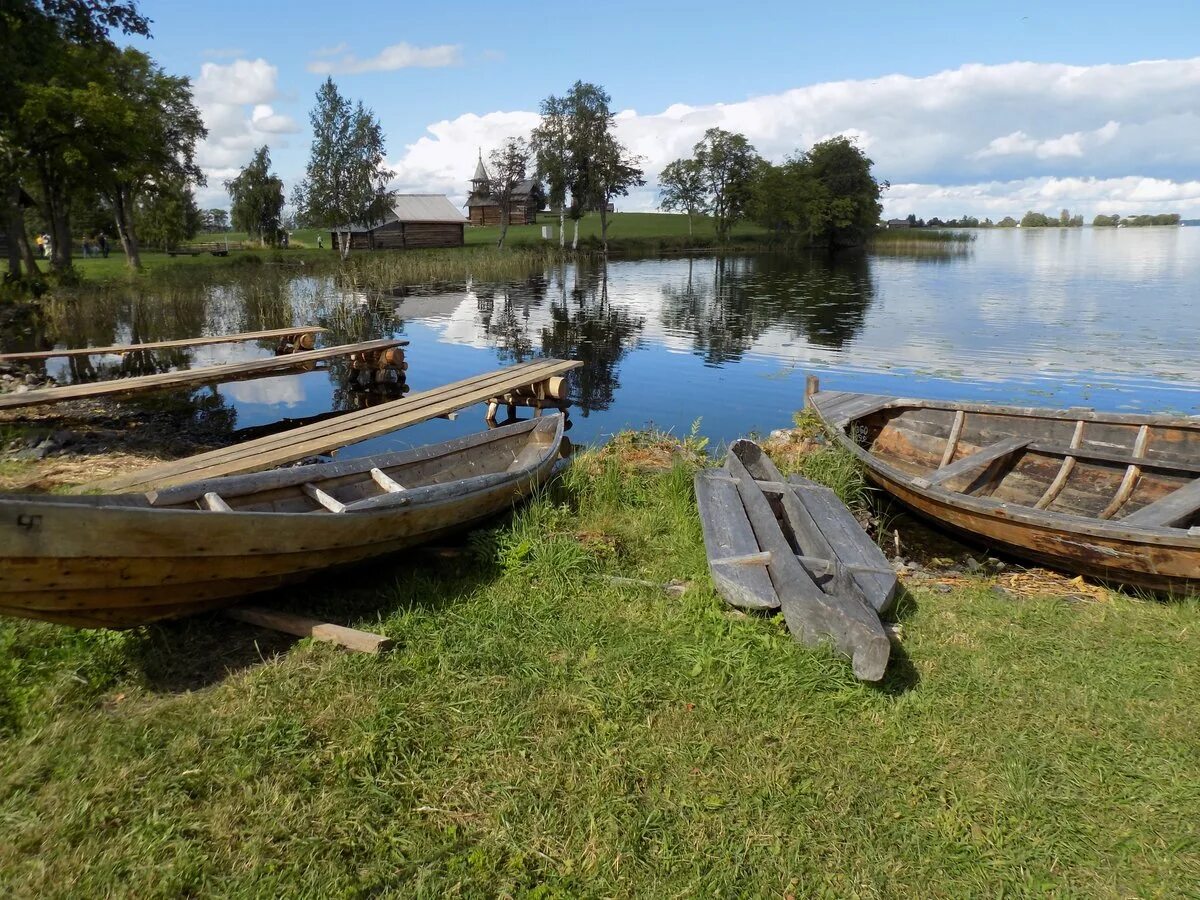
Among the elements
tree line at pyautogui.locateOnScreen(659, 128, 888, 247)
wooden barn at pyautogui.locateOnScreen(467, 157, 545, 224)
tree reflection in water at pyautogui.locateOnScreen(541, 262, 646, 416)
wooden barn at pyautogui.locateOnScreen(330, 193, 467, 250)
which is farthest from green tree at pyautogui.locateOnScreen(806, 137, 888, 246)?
tree reflection in water at pyautogui.locateOnScreen(541, 262, 646, 416)

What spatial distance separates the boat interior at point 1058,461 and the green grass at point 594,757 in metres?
2.24

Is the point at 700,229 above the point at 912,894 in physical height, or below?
above

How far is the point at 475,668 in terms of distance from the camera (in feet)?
14.4

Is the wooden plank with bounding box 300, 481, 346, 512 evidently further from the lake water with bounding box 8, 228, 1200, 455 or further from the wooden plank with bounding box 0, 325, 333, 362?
the wooden plank with bounding box 0, 325, 333, 362

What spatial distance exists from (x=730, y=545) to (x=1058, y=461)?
4.83m

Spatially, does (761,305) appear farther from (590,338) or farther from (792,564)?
(792,564)

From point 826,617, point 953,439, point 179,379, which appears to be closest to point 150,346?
point 179,379

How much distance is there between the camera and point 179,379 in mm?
12000

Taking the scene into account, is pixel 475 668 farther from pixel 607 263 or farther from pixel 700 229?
pixel 700 229

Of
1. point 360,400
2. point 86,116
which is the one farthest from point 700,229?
point 360,400

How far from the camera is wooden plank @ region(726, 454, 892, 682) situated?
406cm

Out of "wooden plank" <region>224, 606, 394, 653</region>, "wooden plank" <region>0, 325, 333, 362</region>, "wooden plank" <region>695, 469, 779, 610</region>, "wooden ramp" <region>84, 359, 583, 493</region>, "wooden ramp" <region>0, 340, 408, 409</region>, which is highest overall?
"wooden plank" <region>0, 325, 333, 362</region>

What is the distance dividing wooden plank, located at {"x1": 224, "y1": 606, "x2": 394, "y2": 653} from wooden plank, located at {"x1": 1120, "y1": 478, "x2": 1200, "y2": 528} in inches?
237

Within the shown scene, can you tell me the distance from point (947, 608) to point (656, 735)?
2.98 metres
